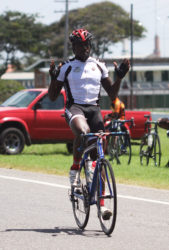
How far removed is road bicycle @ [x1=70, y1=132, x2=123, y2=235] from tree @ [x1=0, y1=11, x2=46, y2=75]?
80274mm

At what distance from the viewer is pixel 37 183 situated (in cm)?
1197

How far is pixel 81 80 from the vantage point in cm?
759

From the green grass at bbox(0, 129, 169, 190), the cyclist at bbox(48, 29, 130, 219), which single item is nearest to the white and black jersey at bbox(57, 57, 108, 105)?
the cyclist at bbox(48, 29, 130, 219)

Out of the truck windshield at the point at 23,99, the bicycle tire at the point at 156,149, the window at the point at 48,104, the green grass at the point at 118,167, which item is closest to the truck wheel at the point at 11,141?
the green grass at the point at 118,167

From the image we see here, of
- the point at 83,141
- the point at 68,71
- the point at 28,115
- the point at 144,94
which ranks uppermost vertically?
the point at 68,71

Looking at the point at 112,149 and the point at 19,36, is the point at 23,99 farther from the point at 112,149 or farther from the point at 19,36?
the point at 19,36

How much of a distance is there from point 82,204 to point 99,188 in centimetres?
Answer: 65

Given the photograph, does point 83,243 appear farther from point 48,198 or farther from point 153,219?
point 48,198

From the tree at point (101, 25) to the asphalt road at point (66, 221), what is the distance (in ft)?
250

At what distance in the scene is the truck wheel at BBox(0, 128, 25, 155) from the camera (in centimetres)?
1900

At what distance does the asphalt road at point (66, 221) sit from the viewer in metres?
6.82

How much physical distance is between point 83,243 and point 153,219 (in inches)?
61.5

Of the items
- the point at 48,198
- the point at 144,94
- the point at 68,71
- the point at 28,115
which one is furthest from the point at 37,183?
the point at 144,94

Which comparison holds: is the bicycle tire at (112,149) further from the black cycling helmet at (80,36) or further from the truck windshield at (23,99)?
the black cycling helmet at (80,36)
